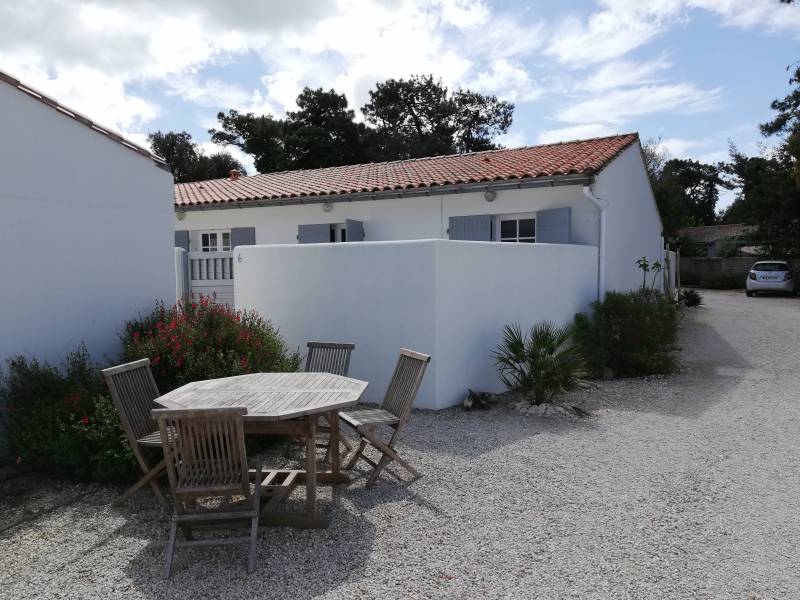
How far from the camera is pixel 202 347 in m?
5.93

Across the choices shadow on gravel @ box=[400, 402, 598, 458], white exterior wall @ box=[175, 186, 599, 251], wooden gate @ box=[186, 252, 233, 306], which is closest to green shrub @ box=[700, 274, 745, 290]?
white exterior wall @ box=[175, 186, 599, 251]

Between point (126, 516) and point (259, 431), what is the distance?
1.16 metres

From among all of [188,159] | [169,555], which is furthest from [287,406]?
[188,159]

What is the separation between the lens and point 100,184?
6.79 m

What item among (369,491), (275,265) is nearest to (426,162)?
(275,265)

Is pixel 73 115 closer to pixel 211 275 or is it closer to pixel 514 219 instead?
pixel 211 275

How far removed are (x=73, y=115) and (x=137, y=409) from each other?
3660mm

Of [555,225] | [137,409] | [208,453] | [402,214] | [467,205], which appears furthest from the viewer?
[402,214]

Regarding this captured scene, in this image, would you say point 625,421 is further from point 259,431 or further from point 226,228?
point 226,228

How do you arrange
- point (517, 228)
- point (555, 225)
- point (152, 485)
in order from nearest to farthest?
point (152, 485)
point (555, 225)
point (517, 228)

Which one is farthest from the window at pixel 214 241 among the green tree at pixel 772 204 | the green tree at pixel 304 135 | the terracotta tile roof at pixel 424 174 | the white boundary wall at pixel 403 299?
the green tree at pixel 772 204

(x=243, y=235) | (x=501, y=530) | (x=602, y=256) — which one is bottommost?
(x=501, y=530)

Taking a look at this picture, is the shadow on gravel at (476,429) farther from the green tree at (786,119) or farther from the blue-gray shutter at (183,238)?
the green tree at (786,119)

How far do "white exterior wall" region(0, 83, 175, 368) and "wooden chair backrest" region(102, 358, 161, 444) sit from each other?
1.88 meters
